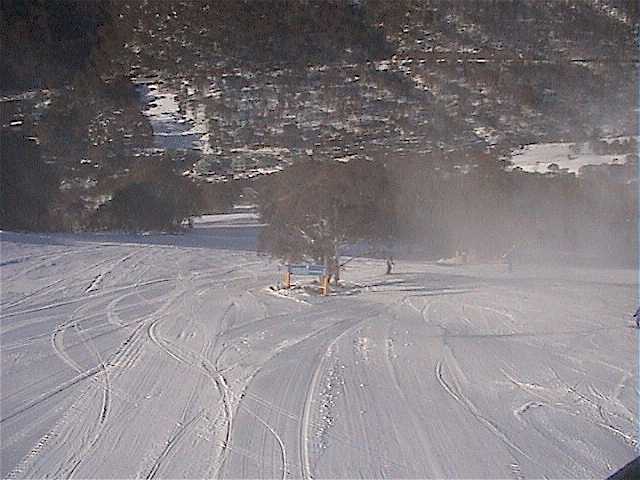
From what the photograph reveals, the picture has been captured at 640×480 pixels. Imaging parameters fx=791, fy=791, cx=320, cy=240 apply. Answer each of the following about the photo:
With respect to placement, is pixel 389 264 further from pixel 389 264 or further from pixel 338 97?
pixel 338 97

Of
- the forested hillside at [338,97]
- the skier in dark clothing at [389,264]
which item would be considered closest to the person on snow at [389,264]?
the skier in dark clothing at [389,264]

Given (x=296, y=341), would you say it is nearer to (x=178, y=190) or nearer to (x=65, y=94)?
(x=178, y=190)

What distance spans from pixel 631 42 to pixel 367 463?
13.5 feet

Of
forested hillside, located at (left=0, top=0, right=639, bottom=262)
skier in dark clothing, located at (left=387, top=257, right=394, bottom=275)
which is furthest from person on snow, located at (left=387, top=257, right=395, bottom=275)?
forested hillside, located at (left=0, top=0, right=639, bottom=262)

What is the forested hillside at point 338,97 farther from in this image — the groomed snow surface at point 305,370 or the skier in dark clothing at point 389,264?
the groomed snow surface at point 305,370

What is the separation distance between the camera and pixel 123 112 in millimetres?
5742

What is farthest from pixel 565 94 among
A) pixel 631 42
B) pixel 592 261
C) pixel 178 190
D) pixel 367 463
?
pixel 367 463

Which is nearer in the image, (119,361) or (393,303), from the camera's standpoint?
(119,361)

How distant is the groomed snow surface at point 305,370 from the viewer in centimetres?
215

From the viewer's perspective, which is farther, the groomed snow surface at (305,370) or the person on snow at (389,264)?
the person on snow at (389,264)

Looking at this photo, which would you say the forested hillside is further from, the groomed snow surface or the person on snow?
the groomed snow surface

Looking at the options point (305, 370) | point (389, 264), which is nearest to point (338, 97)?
point (389, 264)

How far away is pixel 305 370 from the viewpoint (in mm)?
3127

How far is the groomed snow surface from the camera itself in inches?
84.7
